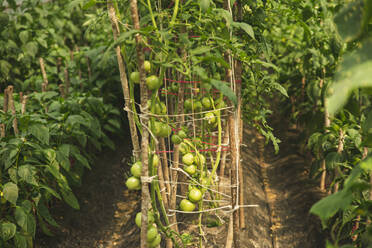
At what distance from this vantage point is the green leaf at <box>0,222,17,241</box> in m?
2.06

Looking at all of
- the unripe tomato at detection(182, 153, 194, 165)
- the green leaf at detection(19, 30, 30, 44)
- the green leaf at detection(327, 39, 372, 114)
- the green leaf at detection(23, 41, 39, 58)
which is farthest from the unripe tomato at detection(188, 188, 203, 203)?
the green leaf at detection(19, 30, 30, 44)

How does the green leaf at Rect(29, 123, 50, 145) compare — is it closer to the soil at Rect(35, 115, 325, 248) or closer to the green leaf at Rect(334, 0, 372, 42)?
the soil at Rect(35, 115, 325, 248)

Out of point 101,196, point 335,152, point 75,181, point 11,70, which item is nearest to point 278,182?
point 335,152

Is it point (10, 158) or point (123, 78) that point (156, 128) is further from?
point (10, 158)

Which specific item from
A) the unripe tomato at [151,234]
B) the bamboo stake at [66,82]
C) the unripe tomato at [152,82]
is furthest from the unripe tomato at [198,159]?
the bamboo stake at [66,82]

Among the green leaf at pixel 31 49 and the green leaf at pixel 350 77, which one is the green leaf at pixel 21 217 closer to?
the green leaf at pixel 350 77

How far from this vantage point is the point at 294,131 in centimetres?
451

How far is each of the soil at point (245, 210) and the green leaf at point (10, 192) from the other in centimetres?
67

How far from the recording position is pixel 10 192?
6.88 feet

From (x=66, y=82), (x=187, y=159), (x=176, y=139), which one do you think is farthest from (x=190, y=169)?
(x=66, y=82)

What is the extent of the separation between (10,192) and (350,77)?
1.97m

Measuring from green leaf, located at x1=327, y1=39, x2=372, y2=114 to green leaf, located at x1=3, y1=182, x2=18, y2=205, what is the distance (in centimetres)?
191

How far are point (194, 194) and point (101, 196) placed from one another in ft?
5.88

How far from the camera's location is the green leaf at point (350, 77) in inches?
24.8
